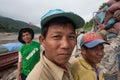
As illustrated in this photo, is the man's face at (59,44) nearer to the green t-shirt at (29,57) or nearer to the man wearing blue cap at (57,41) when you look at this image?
the man wearing blue cap at (57,41)

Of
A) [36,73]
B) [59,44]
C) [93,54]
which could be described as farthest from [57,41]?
[93,54]

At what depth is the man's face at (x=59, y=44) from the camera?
1.58m

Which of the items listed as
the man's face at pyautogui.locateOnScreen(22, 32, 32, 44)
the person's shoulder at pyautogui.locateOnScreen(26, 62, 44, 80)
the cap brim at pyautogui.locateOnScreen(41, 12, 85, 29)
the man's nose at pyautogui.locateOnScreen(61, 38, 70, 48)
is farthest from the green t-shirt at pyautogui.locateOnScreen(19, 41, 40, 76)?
Answer: the person's shoulder at pyautogui.locateOnScreen(26, 62, 44, 80)

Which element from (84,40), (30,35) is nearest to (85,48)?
(84,40)

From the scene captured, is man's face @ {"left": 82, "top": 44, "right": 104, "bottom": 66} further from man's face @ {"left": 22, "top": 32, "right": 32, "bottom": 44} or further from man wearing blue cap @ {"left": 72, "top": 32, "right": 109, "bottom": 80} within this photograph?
man's face @ {"left": 22, "top": 32, "right": 32, "bottom": 44}

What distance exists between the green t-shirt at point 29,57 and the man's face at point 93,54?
210cm

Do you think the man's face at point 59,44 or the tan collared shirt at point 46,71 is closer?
the tan collared shirt at point 46,71

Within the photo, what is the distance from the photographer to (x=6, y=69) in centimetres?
1111

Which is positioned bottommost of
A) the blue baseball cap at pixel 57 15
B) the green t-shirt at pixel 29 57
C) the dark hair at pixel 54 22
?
the green t-shirt at pixel 29 57

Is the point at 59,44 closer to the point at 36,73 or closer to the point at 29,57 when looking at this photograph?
the point at 36,73

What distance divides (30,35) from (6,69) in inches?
263

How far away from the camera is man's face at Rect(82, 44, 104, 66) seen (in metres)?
2.46

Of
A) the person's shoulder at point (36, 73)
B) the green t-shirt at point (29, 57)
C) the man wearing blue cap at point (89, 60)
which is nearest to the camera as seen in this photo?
the person's shoulder at point (36, 73)

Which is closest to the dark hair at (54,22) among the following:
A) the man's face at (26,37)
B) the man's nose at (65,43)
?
the man's nose at (65,43)
